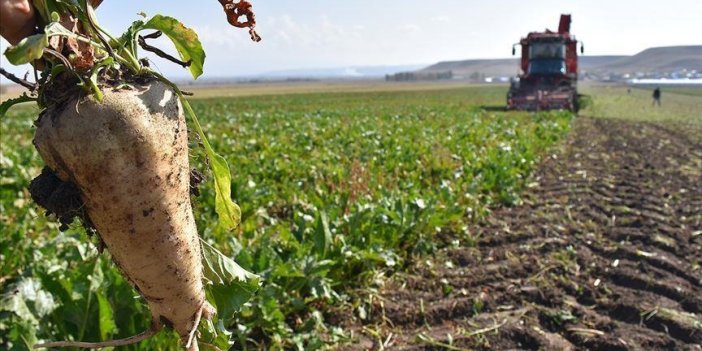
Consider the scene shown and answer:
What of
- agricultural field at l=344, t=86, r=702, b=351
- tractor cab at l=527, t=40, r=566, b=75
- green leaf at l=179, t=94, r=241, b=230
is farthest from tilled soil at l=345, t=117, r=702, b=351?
tractor cab at l=527, t=40, r=566, b=75

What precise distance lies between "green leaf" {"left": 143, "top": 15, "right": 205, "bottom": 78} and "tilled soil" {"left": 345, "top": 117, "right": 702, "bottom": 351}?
189 cm

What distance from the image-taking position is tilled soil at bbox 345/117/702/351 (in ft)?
9.57

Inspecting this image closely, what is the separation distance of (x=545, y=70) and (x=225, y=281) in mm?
20109

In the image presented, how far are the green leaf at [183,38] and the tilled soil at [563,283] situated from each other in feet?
6.19

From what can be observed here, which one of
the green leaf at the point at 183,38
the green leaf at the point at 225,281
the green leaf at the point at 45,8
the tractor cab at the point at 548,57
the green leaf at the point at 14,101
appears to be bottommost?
the green leaf at the point at 225,281

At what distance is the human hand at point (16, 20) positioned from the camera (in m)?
1.10

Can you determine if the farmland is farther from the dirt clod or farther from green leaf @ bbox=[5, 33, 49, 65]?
green leaf @ bbox=[5, 33, 49, 65]

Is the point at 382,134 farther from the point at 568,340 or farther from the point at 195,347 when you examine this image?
the point at 195,347

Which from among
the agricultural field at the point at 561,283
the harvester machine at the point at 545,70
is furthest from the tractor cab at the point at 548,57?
the agricultural field at the point at 561,283

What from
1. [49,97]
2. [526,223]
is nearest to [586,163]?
[526,223]

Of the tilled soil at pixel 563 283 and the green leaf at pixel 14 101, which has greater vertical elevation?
the green leaf at pixel 14 101

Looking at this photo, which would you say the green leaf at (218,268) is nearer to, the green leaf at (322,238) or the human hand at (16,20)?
the human hand at (16,20)

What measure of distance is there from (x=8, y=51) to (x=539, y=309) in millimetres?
2981

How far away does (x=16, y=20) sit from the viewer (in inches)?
44.9
